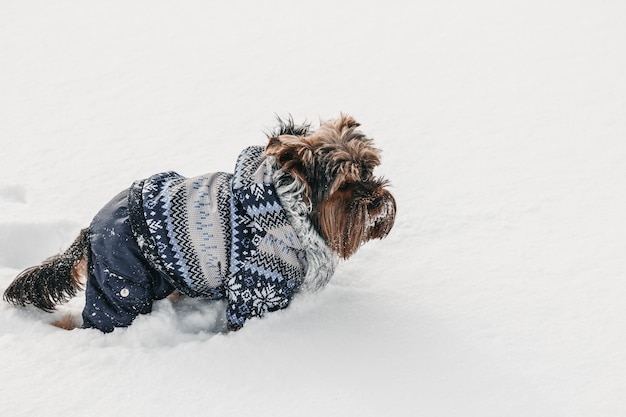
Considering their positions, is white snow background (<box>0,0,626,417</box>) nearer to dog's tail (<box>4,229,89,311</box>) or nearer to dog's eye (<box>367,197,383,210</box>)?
dog's tail (<box>4,229,89,311</box>)

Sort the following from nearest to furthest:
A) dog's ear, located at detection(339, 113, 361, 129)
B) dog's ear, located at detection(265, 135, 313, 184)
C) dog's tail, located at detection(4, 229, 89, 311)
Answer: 1. dog's ear, located at detection(265, 135, 313, 184)
2. dog's ear, located at detection(339, 113, 361, 129)
3. dog's tail, located at detection(4, 229, 89, 311)

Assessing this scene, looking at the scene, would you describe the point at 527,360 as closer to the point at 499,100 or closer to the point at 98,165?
the point at 499,100

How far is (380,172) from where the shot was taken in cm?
464

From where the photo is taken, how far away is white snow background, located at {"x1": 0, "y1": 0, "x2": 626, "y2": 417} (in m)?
2.94

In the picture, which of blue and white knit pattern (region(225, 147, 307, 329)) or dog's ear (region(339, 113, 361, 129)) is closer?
blue and white knit pattern (region(225, 147, 307, 329))

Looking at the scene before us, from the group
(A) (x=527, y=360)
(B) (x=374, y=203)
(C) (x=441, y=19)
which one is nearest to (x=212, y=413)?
(B) (x=374, y=203)

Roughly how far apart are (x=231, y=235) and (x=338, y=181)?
0.65 metres

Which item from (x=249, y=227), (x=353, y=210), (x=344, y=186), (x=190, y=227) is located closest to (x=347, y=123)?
(x=344, y=186)

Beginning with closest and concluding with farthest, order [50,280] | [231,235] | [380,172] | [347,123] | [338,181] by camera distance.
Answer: [338,181]
[231,235]
[347,123]
[50,280]
[380,172]

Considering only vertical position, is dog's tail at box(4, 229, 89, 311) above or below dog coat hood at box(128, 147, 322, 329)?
below

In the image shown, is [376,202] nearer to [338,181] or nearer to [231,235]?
[338,181]

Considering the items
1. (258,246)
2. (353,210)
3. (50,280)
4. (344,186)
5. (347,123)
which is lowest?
(50,280)

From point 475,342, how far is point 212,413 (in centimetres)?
135

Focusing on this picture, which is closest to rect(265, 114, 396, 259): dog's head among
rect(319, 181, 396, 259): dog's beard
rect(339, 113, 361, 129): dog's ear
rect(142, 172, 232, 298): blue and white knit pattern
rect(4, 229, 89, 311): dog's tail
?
rect(319, 181, 396, 259): dog's beard
